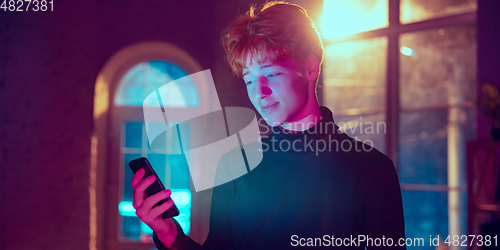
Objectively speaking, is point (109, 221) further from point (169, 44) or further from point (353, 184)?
point (353, 184)

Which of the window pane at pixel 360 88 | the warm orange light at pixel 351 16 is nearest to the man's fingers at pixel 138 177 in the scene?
the window pane at pixel 360 88

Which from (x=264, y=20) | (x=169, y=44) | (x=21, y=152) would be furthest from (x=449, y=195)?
(x=21, y=152)

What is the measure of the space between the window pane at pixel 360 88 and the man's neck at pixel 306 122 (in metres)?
2.10

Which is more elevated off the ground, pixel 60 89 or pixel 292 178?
pixel 60 89

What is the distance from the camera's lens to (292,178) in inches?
46.0

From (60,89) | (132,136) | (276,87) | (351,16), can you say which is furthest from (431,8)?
(60,89)

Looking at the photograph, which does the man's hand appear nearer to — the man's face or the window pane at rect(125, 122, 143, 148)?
the man's face

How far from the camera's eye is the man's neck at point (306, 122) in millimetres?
1167

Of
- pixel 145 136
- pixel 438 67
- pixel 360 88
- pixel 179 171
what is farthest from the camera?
pixel 145 136

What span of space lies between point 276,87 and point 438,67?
235cm

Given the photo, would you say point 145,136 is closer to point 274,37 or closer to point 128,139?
point 128,139

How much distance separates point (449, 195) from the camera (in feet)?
9.49

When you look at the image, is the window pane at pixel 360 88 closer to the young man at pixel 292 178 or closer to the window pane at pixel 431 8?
the window pane at pixel 431 8

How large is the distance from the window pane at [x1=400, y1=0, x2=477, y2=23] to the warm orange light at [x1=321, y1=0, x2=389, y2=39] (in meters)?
0.18
